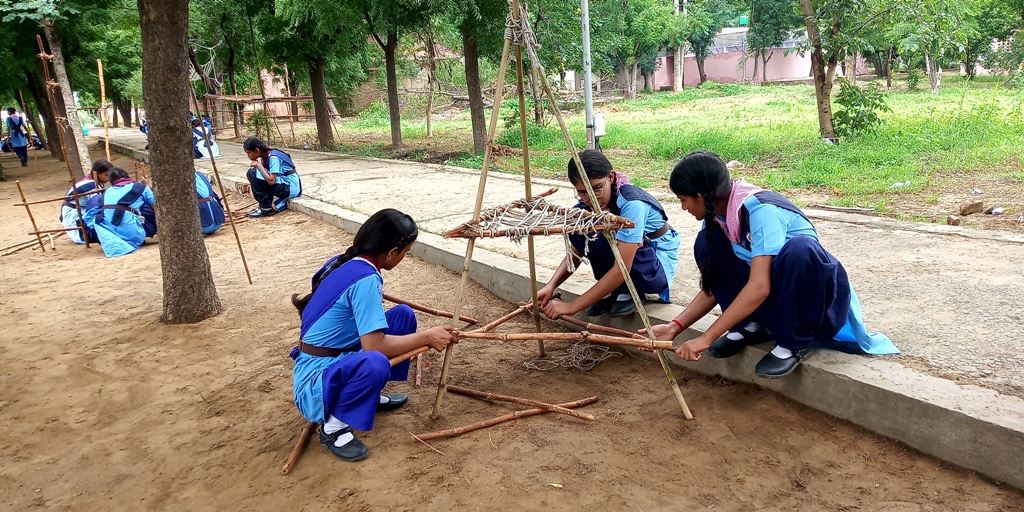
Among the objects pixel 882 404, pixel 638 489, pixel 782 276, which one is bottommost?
pixel 638 489

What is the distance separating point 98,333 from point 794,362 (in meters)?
4.17

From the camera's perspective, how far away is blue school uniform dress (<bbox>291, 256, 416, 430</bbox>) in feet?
8.13

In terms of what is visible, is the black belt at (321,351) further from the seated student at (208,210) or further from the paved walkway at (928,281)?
the seated student at (208,210)

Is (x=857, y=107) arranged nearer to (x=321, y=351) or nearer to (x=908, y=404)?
(x=908, y=404)

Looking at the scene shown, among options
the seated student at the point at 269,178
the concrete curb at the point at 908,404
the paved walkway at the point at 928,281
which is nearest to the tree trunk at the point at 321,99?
the seated student at the point at 269,178

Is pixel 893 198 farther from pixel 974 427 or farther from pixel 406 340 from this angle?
pixel 406 340

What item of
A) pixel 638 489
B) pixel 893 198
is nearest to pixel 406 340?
pixel 638 489

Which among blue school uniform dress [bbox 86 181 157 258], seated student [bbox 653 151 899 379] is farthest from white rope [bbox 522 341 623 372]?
blue school uniform dress [bbox 86 181 157 258]

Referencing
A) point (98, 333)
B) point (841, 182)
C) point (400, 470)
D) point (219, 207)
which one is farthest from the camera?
point (219, 207)

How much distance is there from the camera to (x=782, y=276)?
2.50 meters

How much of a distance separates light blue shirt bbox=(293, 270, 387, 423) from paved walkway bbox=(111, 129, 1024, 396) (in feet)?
5.95

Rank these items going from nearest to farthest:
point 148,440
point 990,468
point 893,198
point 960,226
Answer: point 990,468
point 148,440
point 960,226
point 893,198

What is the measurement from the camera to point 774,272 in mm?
2521

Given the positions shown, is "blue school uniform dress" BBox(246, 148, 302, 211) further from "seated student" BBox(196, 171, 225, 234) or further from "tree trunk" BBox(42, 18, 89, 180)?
"tree trunk" BBox(42, 18, 89, 180)
